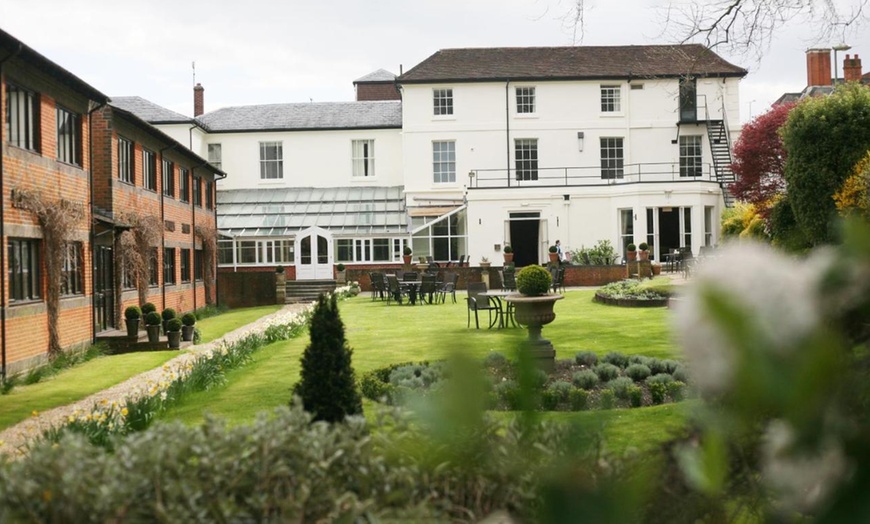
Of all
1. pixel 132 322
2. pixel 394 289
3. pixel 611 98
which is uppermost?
pixel 611 98

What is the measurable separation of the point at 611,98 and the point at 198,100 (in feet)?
69.3

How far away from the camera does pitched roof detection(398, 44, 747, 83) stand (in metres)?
39.4

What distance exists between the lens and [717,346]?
0.65 metres

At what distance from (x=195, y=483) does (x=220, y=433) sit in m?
0.39

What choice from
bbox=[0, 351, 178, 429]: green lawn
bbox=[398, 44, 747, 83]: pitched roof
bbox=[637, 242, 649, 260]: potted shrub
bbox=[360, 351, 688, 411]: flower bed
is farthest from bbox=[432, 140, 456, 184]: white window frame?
bbox=[360, 351, 688, 411]: flower bed

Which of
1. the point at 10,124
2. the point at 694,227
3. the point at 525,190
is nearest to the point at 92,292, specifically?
the point at 10,124

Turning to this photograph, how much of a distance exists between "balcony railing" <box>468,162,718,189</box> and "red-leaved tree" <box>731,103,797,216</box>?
7.74m

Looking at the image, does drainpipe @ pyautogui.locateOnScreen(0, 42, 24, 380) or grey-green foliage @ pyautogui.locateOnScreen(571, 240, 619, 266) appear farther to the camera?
grey-green foliage @ pyautogui.locateOnScreen(571, 240, 619, 266)

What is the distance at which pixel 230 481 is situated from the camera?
3.59 meters

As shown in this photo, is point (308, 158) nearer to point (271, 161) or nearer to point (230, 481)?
point (271, 161)

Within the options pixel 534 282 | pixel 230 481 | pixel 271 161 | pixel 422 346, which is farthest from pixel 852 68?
pixel 230 481

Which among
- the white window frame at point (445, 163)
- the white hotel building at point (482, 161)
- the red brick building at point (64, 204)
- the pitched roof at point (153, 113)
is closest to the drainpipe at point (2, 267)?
the red brick building at point (64, 204)

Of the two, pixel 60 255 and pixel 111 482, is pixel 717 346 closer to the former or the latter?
pixel 111 482

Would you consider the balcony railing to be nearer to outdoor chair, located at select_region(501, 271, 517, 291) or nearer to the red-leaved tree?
the red-leaved tree
